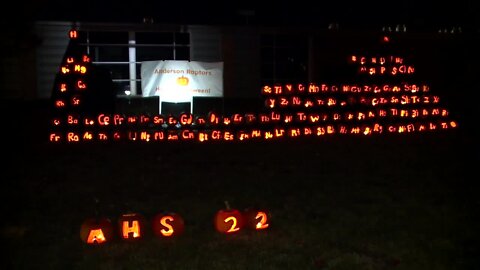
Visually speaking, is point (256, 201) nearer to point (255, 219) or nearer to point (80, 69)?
point (255, 219)

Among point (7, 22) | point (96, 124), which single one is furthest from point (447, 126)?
point (7, 22)

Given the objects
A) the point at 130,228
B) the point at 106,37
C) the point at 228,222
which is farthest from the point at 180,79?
the point at 130,228

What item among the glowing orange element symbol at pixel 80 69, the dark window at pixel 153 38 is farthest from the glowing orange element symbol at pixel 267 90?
the dark window at pixel 153 38

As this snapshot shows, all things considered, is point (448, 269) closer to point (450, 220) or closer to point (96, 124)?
point (450, 220)

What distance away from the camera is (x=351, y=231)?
7293 millimetres

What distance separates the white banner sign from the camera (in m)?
17.2

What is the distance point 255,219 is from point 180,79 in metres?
10.4

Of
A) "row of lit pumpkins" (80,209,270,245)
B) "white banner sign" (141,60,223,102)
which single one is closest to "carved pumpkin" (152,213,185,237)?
"row of lit pumpkins" (80,209,270,245)

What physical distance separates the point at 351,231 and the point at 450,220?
52.9 inches

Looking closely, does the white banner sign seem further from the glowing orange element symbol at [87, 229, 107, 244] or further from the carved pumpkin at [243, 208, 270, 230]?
the glowing orange element symbol at [87, 229, 107, 244]

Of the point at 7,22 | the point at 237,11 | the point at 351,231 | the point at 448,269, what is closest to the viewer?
the point at 7,22

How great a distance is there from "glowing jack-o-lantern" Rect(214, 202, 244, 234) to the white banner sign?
1037 centimetres

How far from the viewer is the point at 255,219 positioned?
7.27 metres

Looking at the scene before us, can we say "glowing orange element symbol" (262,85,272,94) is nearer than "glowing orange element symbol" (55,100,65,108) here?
No
